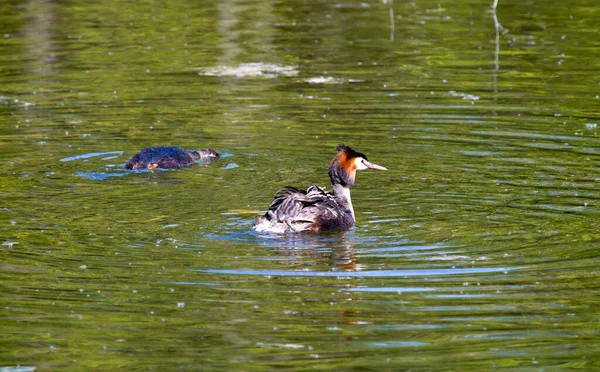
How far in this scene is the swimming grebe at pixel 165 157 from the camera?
14.3 m

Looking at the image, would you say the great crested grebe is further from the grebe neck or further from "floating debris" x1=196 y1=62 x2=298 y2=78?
"floating debris" x1=196 y1=62 x2=298 y2=78

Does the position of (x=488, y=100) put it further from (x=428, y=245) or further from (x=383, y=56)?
(x=428, y=245)

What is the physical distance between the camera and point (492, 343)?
8172 mm

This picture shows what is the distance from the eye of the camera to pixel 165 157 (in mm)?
14508

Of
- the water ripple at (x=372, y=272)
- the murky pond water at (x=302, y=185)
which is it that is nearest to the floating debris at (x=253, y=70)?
the murky pond water at (x=302, y=185)

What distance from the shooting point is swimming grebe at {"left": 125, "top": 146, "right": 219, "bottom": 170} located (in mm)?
14312

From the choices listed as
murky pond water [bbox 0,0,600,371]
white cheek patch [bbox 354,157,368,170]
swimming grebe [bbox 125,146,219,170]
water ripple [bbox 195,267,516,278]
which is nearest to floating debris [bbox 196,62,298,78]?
murky pond water [bbox 0,0,600,371]

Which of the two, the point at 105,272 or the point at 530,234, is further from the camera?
the point at 530,234

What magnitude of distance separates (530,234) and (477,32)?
13665 mm

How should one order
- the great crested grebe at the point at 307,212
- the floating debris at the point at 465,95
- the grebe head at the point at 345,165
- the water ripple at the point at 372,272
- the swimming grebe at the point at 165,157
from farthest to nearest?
the floating debris at the point at 465,95
the swimming grebe at the point at 165,157
the grebe head at the point at 345,165
the great crested grebe at the point at 307,212
the water ripple at the point at 372,272

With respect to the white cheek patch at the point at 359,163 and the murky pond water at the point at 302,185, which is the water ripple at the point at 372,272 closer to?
the murky pond water at the point at 302,185

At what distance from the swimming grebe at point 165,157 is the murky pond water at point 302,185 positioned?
0.18 metres

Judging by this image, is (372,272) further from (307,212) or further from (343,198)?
(343,198)

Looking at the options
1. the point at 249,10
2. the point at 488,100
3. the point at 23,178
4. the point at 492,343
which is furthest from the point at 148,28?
the point at 492,343
